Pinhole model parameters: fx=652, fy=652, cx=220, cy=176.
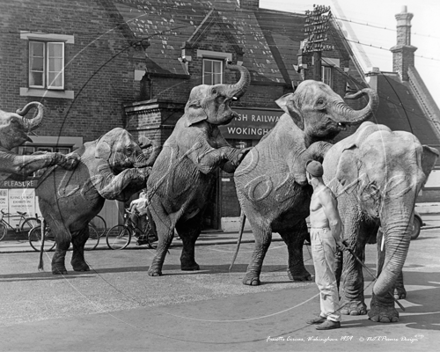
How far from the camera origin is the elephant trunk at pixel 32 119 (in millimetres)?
5613

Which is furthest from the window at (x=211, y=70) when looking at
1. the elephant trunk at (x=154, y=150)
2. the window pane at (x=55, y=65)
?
the window pane at (x=55, y=65)

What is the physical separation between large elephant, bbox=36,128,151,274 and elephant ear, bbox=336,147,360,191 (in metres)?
2.90

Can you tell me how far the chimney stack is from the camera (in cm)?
399

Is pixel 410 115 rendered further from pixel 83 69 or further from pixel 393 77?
pixel 83 69

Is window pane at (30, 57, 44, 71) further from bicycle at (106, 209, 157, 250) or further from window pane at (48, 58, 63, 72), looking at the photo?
bicycle at (106, 209, 157, 250)

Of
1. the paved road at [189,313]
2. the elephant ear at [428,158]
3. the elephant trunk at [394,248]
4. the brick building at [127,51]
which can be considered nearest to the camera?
the elephant ear at [428,158]

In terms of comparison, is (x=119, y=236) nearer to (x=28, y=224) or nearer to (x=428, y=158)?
(x=28, y=224)

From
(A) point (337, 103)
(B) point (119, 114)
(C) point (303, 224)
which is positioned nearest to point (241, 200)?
(C) point (303, 224)

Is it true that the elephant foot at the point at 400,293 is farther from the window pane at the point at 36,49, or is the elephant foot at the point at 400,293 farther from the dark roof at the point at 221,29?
the window pane at the point at 36,49

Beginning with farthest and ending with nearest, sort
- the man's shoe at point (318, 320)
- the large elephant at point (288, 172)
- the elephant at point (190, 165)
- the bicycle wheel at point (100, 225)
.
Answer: the bicycle wheel at point (100, 225), the elephant at point (190, 165), the large elephant at point (288, 172), the man's shoe at point (318, 320)

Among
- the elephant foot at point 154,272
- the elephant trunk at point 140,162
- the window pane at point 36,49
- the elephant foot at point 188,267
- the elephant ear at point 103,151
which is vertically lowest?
the elephant foot at point 188,267

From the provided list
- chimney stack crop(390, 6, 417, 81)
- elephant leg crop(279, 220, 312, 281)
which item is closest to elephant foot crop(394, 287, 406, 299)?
elephant leg crop(279, 220, 312, 281)

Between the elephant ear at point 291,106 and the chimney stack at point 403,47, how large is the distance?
6.97 feet

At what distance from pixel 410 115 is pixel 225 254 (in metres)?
7.89
